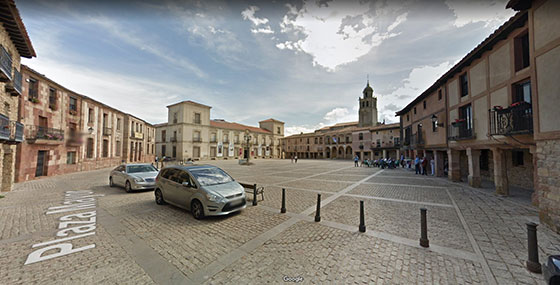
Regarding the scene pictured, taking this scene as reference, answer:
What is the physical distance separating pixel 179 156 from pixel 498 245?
4264 cm

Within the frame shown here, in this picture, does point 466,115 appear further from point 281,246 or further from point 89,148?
point 89,148

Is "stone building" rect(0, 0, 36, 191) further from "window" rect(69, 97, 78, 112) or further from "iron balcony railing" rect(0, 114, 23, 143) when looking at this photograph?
"window" rect(69, 97, 78, 112)

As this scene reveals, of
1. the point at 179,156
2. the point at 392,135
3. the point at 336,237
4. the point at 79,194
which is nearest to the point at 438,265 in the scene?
the point at 336,237

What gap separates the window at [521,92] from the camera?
740 cm

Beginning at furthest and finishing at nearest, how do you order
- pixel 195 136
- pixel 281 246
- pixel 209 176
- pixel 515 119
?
pixel 195 136 < pixel 515 119 < pixel 209 176 < pixel 281 246

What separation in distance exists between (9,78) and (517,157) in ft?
84.9

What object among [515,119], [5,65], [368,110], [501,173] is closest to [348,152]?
[368,110]

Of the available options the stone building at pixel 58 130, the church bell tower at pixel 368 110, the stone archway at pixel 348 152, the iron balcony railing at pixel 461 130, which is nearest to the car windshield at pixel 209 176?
the stone building at pixel 58 130

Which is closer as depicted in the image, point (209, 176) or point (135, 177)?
point (209, 176)

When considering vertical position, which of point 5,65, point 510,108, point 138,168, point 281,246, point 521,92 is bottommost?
point 281,246

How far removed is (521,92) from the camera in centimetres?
767

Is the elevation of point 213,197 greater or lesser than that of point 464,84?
lesser

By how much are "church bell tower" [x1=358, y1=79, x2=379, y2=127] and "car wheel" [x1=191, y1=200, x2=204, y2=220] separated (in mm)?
60785

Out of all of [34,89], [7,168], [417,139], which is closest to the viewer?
[7,168]
